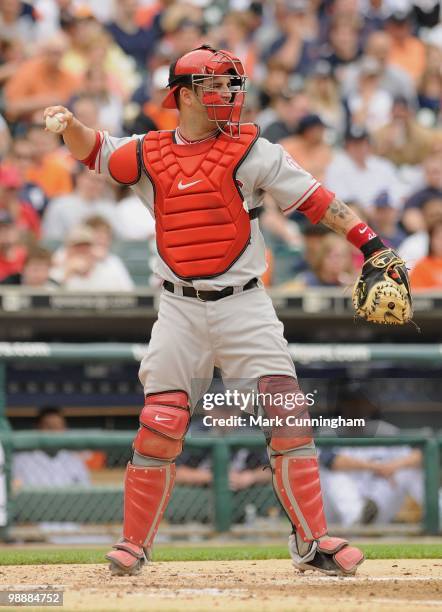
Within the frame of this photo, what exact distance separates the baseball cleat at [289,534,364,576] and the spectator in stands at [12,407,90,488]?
3018 millimetres

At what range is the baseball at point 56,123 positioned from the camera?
4.83 m

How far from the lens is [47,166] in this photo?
10805 mm

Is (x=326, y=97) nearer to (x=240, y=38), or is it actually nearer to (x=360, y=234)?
(x=240, y=38)

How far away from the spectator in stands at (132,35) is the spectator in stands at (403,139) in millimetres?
2530

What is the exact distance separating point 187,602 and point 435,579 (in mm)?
1235

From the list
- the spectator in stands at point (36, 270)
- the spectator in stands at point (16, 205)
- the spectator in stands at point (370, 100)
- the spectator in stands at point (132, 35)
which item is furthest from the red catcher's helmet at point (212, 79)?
the spectator in stands at point (132, 35)

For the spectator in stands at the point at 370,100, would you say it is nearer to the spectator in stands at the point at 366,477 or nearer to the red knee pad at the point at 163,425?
the spectator in stands at the point at 366,477

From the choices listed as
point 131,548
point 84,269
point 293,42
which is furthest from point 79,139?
point 293,42

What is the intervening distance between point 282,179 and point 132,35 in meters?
8.20

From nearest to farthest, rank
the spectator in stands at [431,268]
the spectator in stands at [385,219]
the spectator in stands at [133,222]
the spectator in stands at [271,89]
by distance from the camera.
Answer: the spectator in stands at [431,268] < the spectator in stands at [133,222] < the spectator in stands at [385,219] < the spectator in stands at [271,89]

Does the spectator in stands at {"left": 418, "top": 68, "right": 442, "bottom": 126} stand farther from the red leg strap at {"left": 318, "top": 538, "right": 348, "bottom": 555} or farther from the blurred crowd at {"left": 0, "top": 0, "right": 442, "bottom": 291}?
the red leg strap at {"left": 318, "top": 538, "right": 348, "bottom": 555}

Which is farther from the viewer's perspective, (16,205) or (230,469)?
(16,205)

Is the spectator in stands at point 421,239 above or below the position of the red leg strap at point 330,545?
above

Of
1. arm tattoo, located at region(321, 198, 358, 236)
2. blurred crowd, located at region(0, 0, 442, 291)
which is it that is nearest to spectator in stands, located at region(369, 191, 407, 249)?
blurred crowd, located at region(0, 0, 442, 291)
